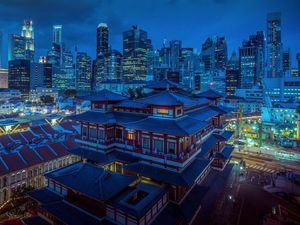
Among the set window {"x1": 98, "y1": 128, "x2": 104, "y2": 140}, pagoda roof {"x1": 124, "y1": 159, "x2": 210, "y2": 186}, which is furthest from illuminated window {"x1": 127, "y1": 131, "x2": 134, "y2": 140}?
pagoda roof {"x1": 124, "y1": 159, "x2": 210, "y2": 186}

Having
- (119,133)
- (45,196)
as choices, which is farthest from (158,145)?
(45,196)

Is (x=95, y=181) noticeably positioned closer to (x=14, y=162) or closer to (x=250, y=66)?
(x=14, y=162)

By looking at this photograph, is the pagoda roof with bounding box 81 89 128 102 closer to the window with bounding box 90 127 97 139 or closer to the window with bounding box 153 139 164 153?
the window with bounding box 90 127 97 139

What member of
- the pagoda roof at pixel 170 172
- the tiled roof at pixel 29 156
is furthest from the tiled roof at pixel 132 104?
the tiled roof at pixel 29 156

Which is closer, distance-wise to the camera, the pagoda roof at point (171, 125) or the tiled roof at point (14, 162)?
the pagoda roof at point (171, 125)

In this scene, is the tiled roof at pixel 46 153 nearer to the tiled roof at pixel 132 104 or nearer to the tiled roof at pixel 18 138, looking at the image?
the tiled roof at pixel 18 138
